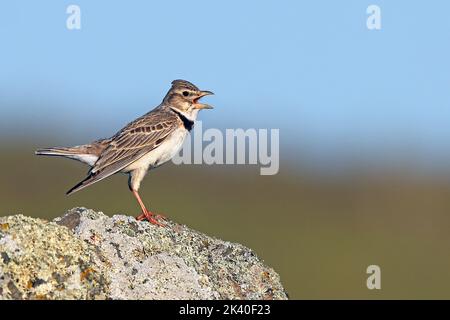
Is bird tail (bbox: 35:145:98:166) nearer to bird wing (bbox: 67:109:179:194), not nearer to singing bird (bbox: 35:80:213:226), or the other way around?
singing bird (bbox: 35:80:213:226)

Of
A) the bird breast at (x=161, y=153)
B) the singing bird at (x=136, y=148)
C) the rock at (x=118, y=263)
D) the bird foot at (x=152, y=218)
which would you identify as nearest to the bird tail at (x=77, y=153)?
the singing bird at (x=136, y=148)

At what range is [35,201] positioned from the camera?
2533 cm

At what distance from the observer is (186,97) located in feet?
49.6

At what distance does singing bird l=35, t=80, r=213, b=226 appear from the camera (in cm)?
1400

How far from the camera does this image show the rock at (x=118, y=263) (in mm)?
9203

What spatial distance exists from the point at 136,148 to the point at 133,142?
13cm

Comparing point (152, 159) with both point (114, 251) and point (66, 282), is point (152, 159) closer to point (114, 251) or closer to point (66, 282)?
point (114, 251)

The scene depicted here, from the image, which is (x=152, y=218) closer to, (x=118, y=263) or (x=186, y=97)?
(x=118, y=263)

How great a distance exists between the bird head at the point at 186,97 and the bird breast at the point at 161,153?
2.18 ft

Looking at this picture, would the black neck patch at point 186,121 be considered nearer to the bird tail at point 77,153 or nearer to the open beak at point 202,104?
the open beak at point 202,104

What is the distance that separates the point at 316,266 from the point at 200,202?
4171 millimetres

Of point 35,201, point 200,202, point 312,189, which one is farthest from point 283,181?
point 35,201

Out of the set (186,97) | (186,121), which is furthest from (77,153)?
(186,97)
